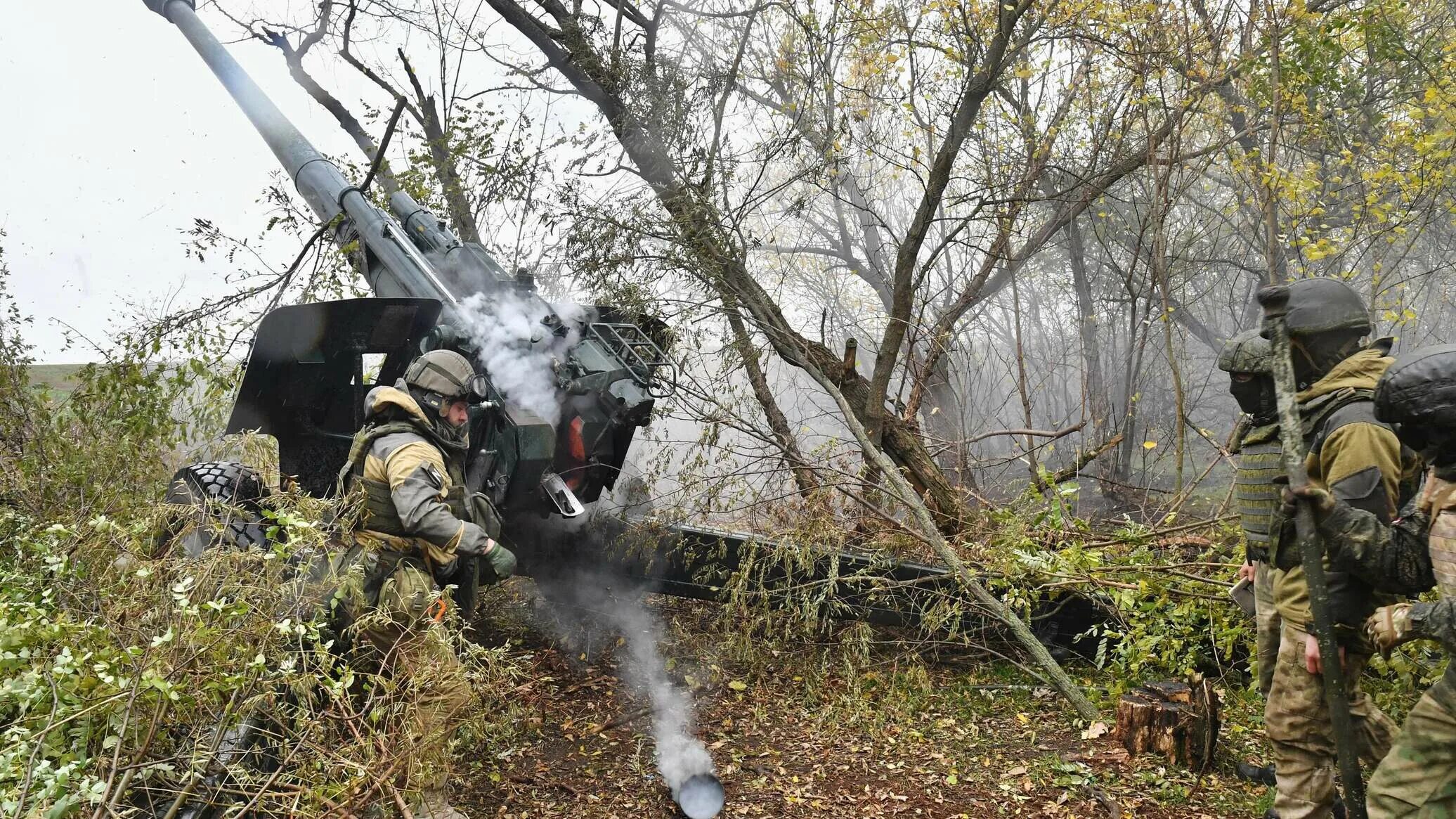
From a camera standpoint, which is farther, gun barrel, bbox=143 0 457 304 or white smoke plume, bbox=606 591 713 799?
gun barrel, bbox=143 0 457 304

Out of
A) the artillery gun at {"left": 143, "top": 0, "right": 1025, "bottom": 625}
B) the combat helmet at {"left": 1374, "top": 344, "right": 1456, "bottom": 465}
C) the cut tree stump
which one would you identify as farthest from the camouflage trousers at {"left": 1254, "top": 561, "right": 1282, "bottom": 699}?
the artillery gun at {"left": 143, "top": 0, "right": 1025, "bottom": 625}

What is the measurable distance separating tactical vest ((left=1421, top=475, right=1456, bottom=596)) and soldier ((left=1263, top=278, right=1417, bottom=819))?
402mm

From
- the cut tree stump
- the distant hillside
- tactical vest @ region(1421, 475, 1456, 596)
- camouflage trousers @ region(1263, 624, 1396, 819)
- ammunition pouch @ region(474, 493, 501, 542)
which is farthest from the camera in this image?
the distant hillside

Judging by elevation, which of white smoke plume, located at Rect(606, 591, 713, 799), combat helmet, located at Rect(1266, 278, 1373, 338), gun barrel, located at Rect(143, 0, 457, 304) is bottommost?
white smoke plume, located at Rect(606, 591, 713, 799)

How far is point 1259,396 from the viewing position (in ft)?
11.6

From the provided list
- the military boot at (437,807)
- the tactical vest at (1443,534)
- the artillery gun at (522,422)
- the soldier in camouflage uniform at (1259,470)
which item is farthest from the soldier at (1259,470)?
the military boot at (437,807)

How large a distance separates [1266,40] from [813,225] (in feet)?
26.9

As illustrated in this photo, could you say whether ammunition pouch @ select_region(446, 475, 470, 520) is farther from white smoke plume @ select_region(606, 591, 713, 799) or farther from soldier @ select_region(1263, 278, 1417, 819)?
soldier @ select_region(1263, 278, 1417, 819)

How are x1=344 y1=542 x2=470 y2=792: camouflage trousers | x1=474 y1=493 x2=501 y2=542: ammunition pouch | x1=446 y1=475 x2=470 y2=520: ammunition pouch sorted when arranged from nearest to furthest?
x1=344 y1=542 x2=470 y2=792: camouflage trousers < x1=446 y1=475 x2=470 y2=520: ammunition pouch < x1=474 y1=493 x2=501 y2=542: ammunition pouch

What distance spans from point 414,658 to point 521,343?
2187mm

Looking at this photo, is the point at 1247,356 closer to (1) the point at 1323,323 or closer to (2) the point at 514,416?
(1) the point at 1323,323

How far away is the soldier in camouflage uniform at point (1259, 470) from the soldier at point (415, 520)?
310 cm

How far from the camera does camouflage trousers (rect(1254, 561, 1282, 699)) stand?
140 inches

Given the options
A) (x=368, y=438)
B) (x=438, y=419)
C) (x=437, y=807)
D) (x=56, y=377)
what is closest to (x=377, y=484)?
(x=368, y=438)
